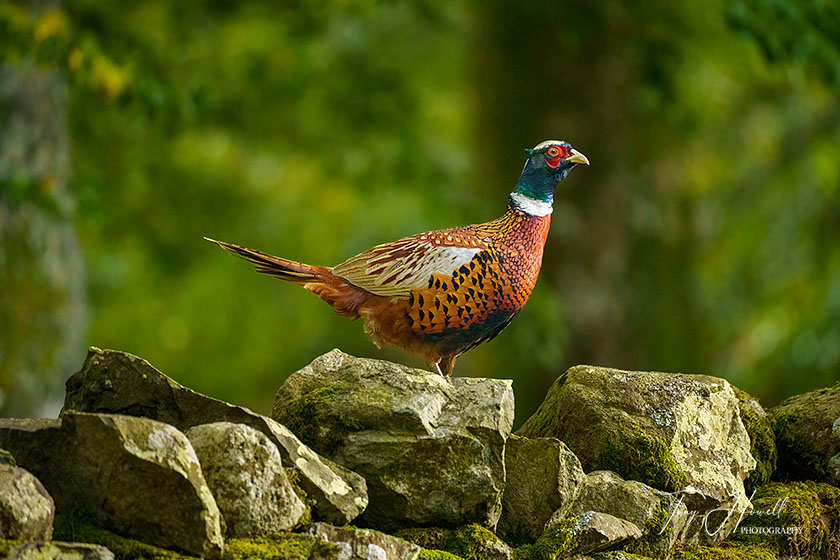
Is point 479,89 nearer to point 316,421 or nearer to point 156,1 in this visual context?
point 156,1

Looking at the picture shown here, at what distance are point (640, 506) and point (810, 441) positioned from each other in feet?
3.52

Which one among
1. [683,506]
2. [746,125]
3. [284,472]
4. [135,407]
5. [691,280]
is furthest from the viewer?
[746,125]

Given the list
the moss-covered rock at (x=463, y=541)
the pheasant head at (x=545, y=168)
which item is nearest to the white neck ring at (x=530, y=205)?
the pheasant head at (x=545, y=168)

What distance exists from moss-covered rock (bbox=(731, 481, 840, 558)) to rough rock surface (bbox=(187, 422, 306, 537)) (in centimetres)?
188

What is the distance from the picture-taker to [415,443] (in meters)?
3.11

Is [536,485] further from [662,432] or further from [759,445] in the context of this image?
[759,445]

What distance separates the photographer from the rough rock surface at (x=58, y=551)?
2.28 m

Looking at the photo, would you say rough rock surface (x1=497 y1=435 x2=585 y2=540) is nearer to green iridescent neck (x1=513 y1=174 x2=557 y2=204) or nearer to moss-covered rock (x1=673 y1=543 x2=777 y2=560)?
moss-covered rock (x1=673 y1=543 x2=777 y2=560)

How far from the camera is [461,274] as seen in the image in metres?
3.51

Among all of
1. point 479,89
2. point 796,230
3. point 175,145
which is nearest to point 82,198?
point 479,89

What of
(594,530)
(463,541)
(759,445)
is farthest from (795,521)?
(463,541)

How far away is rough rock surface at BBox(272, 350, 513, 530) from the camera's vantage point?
310 centimetres

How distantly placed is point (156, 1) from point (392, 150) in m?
2.78

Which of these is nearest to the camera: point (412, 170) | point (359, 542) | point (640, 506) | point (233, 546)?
point (233, 546)
